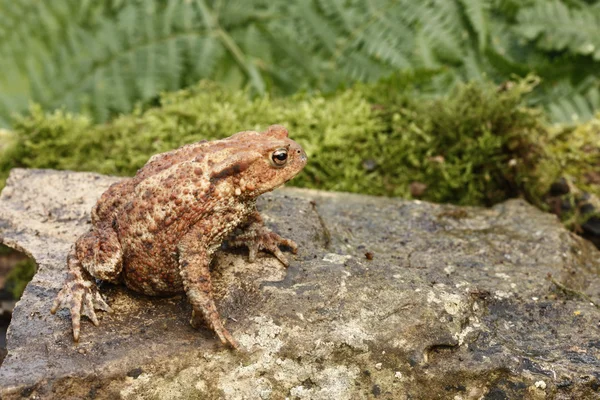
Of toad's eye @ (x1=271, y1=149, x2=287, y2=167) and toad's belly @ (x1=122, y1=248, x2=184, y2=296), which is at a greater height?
toad's eye @ (x1=271, y1=149, x2=287, y2=167)

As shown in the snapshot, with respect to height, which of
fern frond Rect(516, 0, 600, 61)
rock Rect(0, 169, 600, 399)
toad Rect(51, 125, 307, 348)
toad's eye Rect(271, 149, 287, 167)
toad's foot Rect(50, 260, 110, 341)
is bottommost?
rock Rect(0, 169, 600, 399)

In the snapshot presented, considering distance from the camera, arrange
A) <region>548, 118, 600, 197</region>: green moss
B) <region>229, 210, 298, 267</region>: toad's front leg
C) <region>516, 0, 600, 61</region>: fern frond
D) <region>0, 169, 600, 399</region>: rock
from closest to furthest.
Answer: <region>0, 169, 600, 399</region>: rock < <region>229, 210, 298, 267</region>: toad's front leg < <region>548, 118, 600, 197</region>: green moss < <region>516, 0, 600, 61</region>: fern frond

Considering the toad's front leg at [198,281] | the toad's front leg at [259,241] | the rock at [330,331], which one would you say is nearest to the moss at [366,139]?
the rock at [330,331]

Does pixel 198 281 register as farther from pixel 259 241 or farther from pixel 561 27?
pixel 561 27

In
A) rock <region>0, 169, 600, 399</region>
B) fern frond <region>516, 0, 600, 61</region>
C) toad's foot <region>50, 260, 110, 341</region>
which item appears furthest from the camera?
fern frond <region>516, 0, 600, 61</region>

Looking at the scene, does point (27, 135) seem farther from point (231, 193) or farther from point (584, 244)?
point (584, 244)

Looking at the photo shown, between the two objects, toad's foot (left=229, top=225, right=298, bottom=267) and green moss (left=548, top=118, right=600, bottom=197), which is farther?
green moss (left=548, top=118, right=600, bottom=197)

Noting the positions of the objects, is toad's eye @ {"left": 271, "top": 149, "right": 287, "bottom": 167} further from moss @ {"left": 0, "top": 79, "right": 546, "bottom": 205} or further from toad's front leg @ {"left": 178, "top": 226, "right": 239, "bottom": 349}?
moss @ {"left": 0, "top": 79, "right": 546, "bottom": 205}

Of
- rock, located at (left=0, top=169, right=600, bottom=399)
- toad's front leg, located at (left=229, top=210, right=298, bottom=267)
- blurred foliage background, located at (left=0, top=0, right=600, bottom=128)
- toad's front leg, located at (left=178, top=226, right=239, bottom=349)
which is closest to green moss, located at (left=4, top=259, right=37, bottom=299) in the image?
rock, located at (left=0, top=169, right=600, bottom=399)
